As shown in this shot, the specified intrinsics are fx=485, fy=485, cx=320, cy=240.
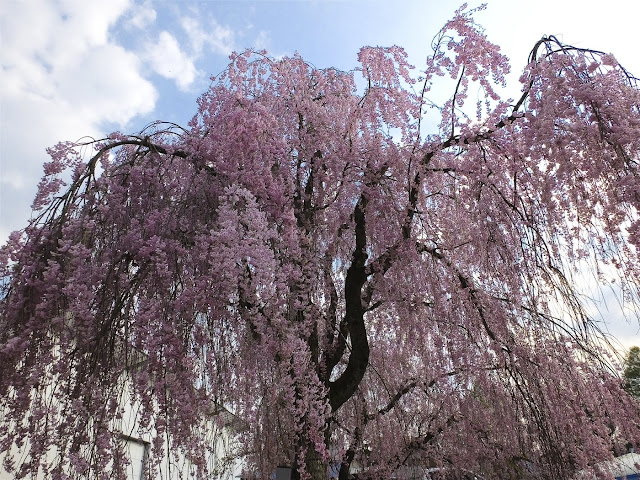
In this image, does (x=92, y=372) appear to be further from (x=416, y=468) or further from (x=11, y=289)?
(x=416, y=468)

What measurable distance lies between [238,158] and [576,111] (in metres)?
2.36

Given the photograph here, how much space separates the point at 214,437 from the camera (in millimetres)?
3779

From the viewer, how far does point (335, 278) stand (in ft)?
16.7

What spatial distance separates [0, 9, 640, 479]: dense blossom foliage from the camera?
2.91 metres

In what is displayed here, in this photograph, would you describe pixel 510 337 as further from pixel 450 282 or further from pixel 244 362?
pixel 244 362

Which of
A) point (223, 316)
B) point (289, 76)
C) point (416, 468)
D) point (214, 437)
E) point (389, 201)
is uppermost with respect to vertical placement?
point (289, 76)

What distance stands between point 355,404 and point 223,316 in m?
2.54

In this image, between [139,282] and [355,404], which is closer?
[139,282]

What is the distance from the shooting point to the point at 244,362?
344cm

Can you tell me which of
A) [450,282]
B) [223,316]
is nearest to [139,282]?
[223,316]

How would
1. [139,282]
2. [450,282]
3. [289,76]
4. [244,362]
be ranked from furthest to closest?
[289,76] → [450,282] → [244,362] → [139,282]

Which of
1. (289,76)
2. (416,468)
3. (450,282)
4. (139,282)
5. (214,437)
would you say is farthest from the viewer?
(416,468)

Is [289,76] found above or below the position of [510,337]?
above

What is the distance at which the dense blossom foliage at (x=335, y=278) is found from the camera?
115 inches
